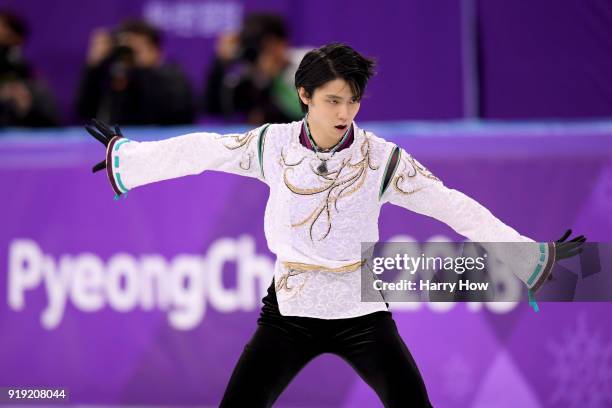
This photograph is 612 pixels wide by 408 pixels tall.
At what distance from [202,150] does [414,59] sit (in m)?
5.25

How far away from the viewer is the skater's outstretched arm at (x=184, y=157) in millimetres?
4152

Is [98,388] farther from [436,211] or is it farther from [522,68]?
[522,68]

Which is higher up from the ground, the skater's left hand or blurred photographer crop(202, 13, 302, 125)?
blurred photographer crop(202, 13, 302, 125)

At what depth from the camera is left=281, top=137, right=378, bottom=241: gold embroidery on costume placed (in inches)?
159

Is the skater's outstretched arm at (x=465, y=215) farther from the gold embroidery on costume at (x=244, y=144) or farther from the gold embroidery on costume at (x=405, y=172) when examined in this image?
the gold embroidery on costume at (x=244, y=144)

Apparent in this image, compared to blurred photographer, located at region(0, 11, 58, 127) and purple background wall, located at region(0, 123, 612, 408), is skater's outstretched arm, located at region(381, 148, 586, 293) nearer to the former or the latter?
purple background wall, located at region(0, 123, 612, 408)

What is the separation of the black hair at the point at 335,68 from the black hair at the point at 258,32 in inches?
120

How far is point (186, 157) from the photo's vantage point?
4199 mm

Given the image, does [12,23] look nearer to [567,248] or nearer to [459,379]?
[459,379]

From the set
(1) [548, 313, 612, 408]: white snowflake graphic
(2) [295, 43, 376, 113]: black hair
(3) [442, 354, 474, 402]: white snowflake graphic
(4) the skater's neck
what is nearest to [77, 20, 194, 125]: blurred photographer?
(3) [442, 354, 474, 402]: white snowflake graphic

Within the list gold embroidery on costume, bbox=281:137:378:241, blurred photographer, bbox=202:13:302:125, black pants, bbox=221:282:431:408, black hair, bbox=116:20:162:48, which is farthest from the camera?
black hair, bbox=116:20:162:48

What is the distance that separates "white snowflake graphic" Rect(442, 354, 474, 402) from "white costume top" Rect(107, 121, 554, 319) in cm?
190

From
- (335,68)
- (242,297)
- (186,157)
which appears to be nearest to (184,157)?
(186,157)

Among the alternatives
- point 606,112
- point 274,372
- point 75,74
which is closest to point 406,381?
point 274,372
